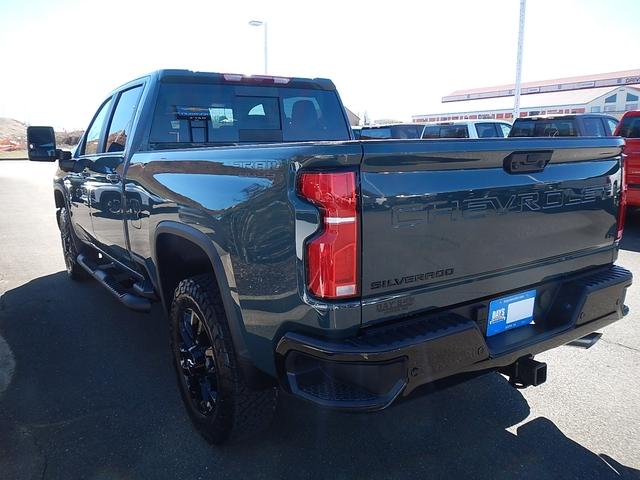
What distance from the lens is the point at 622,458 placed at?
102 inches

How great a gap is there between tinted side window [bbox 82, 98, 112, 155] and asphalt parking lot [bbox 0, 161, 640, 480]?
1864 millimetres

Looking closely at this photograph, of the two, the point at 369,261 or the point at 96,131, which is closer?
the point at 369,261

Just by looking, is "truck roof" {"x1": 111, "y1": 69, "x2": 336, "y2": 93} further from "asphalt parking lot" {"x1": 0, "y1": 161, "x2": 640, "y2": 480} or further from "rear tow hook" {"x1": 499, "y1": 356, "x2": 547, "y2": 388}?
"rear tow hook" {"x1": 499, "y1": 356, "x2": 547, "y2": 388}

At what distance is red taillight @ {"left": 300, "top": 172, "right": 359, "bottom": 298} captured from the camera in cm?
188

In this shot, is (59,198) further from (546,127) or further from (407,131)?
(407,131)

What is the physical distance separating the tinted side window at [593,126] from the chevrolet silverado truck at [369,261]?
30.3 feet

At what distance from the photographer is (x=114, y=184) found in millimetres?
3811

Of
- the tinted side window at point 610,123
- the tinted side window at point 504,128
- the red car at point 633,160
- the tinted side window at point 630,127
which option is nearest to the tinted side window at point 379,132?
the tinted side window at point 504,128

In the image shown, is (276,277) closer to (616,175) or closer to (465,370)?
(465,370)

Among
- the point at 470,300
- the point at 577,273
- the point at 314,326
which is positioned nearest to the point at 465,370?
the point at 470,300

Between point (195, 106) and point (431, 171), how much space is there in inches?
94.0

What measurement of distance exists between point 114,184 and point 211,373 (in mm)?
1813

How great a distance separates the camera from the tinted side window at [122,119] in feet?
12.9

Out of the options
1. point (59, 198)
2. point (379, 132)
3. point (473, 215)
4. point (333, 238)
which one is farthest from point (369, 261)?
point (379, 132)
